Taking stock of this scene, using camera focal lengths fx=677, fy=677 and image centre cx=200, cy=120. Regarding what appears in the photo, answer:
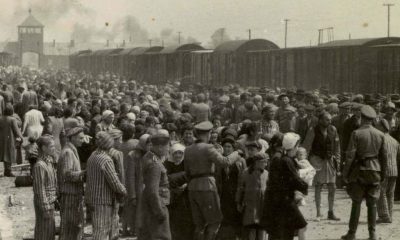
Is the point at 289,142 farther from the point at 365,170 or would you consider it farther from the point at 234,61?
the point at 234,61

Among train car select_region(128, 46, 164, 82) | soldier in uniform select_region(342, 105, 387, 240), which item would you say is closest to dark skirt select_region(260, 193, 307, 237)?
soldier in uniform select_region(342, 105, 387, 240)

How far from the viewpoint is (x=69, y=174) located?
26.7 ft

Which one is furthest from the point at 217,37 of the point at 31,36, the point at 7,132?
the point at 7,132

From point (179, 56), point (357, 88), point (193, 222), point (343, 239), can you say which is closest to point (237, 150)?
point (193, 222)

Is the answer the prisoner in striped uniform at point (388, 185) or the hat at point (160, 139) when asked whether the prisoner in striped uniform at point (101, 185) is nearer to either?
the hat at point (160, 139)

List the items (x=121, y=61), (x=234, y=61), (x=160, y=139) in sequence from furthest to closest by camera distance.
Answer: (x=121, y=61) → (x=234, y=61) → (x=160, y=139)

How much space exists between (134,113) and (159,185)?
19.8 feet

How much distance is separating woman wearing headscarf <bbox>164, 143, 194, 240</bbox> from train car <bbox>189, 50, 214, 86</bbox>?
27.9 meters

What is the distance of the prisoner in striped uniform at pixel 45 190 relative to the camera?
7.98 meters

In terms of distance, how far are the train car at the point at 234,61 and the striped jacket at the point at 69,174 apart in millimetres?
27049

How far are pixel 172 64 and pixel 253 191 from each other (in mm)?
33610

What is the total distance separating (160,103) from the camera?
17.6m

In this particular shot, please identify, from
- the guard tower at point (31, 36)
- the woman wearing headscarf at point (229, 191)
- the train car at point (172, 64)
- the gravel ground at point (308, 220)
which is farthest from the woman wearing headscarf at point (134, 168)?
the guard tower at point (31, 36)

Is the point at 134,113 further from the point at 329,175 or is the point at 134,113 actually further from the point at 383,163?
the point at 383,163
